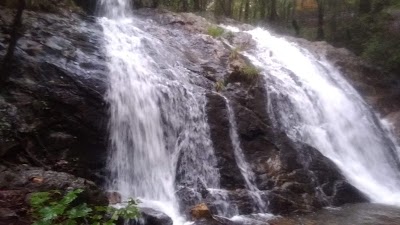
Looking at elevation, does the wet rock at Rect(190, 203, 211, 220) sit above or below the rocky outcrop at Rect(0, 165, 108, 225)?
below

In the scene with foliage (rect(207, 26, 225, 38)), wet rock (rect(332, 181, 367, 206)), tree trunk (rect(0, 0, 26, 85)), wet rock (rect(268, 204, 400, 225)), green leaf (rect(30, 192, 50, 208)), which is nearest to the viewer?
green leaf (rect(30, 192, 50, 208))

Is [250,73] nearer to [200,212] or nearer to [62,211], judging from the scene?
[200,212]

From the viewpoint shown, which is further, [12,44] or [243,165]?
[243,165]

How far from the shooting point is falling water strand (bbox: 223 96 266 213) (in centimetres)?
917

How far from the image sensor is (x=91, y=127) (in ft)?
28.5

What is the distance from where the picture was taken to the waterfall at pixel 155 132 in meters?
8.88

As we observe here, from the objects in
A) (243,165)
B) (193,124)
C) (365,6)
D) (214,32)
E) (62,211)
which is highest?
(365,6)

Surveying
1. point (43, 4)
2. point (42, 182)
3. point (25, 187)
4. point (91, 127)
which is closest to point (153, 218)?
point (42, 182)

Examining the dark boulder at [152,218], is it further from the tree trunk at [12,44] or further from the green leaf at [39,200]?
the tree trunk at [12,44]

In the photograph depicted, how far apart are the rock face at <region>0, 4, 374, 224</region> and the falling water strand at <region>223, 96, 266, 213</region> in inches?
4.3

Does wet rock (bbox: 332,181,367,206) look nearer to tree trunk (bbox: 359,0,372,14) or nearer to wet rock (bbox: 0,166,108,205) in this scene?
wet rock (bbox: 0,166,108,205)

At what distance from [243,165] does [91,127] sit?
12.5ft

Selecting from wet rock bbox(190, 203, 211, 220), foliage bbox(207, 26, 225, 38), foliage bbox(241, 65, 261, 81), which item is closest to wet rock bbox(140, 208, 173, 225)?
wet rock bbox(190, 203, 211, 220)

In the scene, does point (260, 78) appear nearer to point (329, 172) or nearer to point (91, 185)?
point (329, 172)
